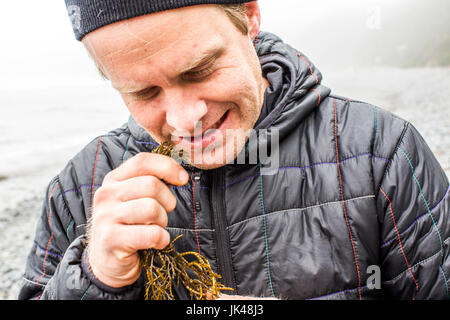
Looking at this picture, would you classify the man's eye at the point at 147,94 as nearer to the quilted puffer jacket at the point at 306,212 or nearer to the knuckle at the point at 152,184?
the knuckle at the point at 152,184

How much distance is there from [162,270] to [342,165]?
4.69 ft

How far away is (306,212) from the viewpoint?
7.36 feet

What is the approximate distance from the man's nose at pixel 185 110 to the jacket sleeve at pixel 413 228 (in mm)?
1333

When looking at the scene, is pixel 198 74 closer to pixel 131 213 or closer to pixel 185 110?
pixel 185 110

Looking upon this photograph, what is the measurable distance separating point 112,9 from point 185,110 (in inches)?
25.5

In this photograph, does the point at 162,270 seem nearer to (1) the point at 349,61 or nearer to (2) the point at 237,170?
(2) the point at 237,170

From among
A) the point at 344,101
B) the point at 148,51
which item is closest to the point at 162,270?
the point at 148,51

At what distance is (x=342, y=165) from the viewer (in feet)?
7.46

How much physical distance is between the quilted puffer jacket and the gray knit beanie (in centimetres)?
95

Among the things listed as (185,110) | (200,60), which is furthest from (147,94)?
(200,60)

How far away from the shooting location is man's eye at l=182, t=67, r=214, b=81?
1.79 metres
